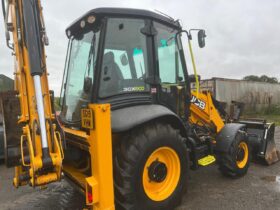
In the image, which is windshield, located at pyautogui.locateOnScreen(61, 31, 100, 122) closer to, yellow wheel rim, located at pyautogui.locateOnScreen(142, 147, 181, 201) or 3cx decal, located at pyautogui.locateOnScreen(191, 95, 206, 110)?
yellow wheel rim, located at pyautogui.locateOnScreen(142, 147, 181, 201)

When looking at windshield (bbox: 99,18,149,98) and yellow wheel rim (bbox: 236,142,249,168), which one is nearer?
windshield (bbox: 99,18,149,98)

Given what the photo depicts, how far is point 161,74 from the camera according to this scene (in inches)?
151

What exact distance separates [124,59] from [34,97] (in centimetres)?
124

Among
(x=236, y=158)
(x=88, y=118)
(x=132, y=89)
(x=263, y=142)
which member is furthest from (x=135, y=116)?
(x=263, y=142)

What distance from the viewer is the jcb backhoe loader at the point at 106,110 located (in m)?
2.81

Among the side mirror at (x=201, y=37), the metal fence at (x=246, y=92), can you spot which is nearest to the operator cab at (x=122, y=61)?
the side mirror at (x=201, y=37)

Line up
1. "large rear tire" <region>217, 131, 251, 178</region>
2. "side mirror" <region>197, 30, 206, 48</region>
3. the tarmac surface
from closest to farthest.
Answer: the tarmac surface
"side mirror" <region>197, 30, 206, 48</region>
"large rear tire" <region>217, 131, 251, 178</region>

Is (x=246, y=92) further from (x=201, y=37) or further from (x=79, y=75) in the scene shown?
(x=79, y=75)

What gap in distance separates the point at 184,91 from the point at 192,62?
476mm

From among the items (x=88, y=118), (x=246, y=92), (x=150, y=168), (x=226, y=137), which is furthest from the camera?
(x=246, y=92)

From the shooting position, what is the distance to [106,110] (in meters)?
2.83

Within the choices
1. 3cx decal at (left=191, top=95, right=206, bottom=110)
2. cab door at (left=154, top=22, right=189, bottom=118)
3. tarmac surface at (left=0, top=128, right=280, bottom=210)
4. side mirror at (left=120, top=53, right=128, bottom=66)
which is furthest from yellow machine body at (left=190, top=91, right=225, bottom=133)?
side mirror at (left=120, top=53, right=128, bottom=66)

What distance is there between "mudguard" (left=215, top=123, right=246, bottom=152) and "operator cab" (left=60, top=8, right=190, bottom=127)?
1.15 meters

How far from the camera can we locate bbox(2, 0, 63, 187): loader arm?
2.69 metres
